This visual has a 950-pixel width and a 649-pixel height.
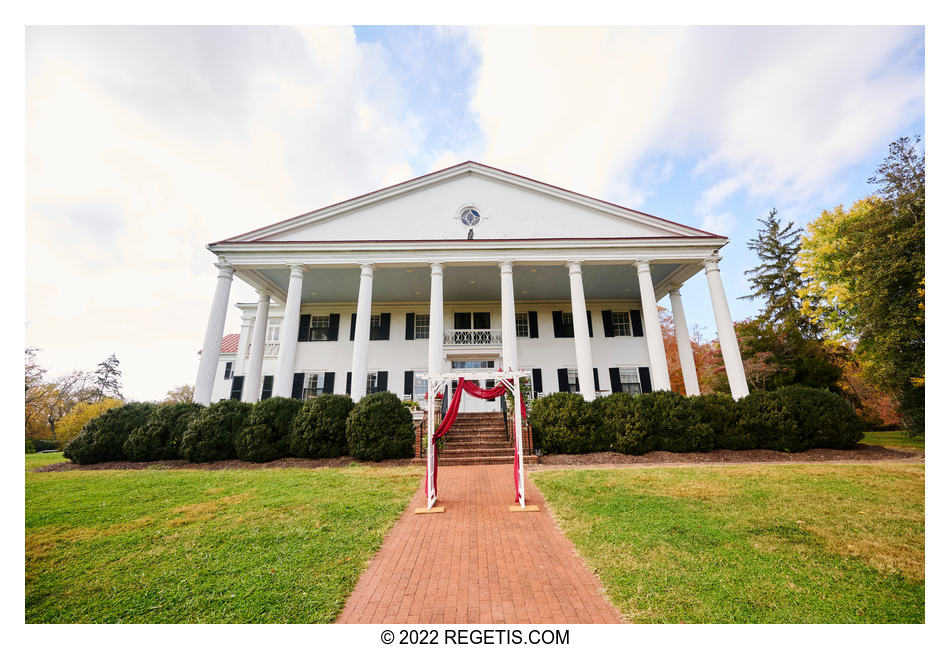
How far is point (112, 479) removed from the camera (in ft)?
27.4

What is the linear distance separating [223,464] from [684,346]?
59.8 ft

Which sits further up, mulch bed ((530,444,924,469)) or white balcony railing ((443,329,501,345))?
white balcony railing ((443,329,501,345))

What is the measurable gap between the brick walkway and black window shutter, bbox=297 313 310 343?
15049 millimetres

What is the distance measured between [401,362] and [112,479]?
425 inches

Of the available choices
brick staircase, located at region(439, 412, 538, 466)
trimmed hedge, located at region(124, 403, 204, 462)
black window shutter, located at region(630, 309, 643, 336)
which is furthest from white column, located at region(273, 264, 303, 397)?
black window shutter, located at region(630, 309, 643, 336)

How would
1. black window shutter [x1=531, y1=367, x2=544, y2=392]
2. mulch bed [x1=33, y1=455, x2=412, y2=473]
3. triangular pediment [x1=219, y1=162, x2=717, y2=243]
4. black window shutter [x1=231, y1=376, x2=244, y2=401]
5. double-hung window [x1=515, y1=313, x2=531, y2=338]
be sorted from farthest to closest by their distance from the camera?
1. double-hung window [x1=515, y1=313, x2=531, y2=338]
2. black window shutter [x1=231, y1=376, x2=244, y2=401]
3. black window shutter [x1=531, y1=367, x2=544, y2=392]
4. triangular pediment [x1=219, y1=162, x2=717, y2=243]
5. mulch bed [x1=33, y1=455, x2=412, y2=473]

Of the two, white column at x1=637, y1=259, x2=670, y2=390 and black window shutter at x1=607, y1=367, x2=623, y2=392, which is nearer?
white column at x1=637, y1=259, x2=670, y2=390

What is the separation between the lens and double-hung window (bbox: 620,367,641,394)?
1778 centimetres

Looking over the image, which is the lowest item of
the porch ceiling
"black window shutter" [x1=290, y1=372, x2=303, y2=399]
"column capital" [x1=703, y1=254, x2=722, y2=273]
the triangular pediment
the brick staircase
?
the brick staircase

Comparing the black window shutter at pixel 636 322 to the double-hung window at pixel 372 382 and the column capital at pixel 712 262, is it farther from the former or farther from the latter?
the double-hung window at pixel 372 382

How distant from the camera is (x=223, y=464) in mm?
10414

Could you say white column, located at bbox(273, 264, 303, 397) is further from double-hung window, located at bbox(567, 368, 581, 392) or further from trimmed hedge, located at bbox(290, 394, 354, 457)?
double-hung window, located at bbox(567, 368, 581, 392)

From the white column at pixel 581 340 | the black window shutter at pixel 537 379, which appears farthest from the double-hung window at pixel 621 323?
the white column at pixel 581 340
